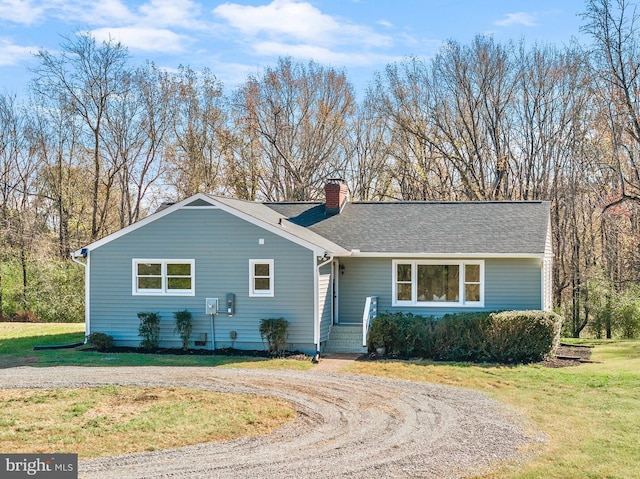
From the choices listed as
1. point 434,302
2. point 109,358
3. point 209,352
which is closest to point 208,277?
point 209,352

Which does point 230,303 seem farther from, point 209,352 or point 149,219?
point 149,219

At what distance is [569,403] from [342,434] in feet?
14.7

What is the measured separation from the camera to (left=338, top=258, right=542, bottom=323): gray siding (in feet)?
61.7

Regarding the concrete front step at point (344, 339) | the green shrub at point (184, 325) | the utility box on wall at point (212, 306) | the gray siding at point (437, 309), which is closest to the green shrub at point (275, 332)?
the utility box on wall at point (212, 306)

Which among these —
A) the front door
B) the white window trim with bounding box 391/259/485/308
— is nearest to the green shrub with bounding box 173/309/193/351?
the front door

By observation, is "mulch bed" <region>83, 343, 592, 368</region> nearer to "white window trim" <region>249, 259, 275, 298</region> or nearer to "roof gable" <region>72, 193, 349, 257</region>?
"white window trim" <region>249, 259, 275, 298</region>

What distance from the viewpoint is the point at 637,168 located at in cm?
2492

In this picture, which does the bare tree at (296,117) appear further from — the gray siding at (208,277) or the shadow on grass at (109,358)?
the shadow on grass at (109,358)

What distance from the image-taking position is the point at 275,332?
1761 cm

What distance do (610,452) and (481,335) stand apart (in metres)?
8.56

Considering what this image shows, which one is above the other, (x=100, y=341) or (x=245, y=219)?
(x=245, y=219)

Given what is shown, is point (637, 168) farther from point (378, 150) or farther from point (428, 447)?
point (428, 447)

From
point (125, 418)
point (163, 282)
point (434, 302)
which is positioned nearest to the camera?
point (125, 418)

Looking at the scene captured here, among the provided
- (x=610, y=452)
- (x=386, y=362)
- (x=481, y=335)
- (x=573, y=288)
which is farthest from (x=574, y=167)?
(x=610, y=452)
